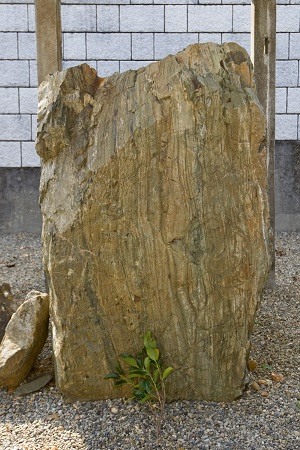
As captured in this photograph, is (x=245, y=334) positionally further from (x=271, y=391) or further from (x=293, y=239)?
(x=293, y=239)

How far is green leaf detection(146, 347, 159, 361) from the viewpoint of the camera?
8.32ft

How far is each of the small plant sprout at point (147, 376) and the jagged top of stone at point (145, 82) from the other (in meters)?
0.89

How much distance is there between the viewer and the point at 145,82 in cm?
260

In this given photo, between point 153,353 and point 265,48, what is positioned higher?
point 265,48

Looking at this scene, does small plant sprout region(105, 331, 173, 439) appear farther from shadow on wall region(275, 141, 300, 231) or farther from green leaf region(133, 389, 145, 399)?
shadow on wall region(275, 141, 300, 231)

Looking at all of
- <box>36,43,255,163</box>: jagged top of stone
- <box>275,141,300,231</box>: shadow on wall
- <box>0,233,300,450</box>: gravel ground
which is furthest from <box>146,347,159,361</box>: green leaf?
<box>275,141,300,231</box>: shadow on wall

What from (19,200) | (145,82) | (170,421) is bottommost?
(170,421)

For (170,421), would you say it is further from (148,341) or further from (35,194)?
(35,194)

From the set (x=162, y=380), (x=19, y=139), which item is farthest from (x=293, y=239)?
(x=162, y=380)

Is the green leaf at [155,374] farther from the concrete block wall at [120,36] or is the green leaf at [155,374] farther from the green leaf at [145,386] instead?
the concrete block wall at [120,36]

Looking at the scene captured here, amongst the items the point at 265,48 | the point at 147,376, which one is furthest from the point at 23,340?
the point at 265,48

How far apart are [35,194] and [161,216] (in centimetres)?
377

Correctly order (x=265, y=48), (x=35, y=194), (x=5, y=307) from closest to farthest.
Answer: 1. (x=5, y=307)
2. (x=265, y=48)
3. (x=35, y=194)

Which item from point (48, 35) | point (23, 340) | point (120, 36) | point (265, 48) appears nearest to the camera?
point (23, 340)
